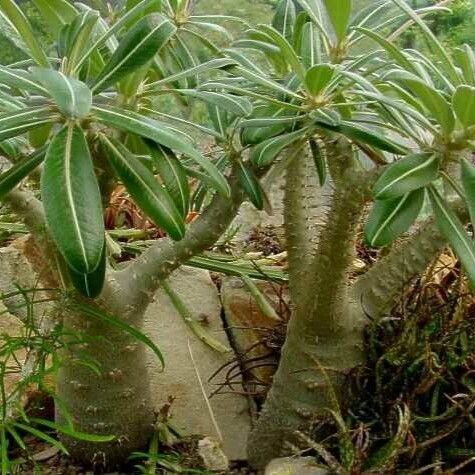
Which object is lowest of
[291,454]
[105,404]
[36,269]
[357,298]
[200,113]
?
[291,454]

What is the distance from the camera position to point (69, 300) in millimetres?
1046

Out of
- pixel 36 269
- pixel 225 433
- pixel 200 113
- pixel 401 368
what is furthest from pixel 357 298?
pixel 200 113

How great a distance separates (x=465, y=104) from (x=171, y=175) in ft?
1.06

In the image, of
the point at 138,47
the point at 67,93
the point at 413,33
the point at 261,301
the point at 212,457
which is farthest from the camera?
the point at 413,33

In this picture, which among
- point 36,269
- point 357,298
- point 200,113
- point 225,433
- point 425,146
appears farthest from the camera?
point 200,113

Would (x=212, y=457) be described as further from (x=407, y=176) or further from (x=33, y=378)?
(x=407, y=176)

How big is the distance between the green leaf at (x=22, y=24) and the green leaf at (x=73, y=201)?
0.13 meters

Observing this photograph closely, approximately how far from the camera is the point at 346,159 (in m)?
1.00

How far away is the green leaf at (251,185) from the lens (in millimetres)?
973

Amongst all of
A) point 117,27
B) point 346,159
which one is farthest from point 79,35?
point 346,159

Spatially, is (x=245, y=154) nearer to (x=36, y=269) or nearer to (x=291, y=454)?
(x=291, y=454)

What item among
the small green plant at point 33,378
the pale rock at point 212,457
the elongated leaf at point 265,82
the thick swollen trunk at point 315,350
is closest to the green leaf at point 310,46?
the elongated leaf at point 265,82

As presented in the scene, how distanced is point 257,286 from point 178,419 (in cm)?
32

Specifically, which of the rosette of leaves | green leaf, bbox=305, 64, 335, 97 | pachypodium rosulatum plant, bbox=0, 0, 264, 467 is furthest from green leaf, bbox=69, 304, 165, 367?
green leaf, bbox=305, 64, 335, 97
